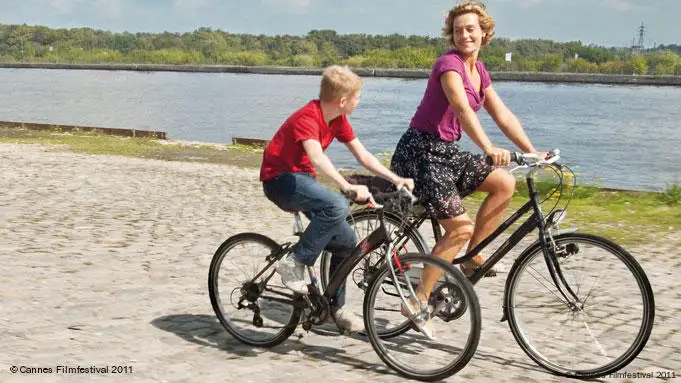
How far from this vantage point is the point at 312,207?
455 centimetres

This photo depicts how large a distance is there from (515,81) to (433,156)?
165848 mm

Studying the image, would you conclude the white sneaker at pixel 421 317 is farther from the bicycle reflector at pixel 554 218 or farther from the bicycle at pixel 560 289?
the bicycle reflector at pixel 554 218

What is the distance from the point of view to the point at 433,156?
475cm

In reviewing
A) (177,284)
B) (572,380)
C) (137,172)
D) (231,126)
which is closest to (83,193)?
(137,172)

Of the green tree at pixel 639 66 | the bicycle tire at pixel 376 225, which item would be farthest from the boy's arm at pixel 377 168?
the green tree at pixel 639 66

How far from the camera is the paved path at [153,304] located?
185 inches

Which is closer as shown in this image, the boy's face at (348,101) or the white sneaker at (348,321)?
the boy's face at (348,101)

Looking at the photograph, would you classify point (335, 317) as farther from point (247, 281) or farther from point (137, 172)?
point (137, 172)

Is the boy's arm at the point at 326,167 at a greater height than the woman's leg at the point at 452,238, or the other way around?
the boy's arm at the point at 326,167

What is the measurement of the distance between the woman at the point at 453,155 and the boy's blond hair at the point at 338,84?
0.50 m

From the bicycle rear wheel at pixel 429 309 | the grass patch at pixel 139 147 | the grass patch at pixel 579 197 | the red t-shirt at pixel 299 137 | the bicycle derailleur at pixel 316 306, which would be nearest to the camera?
the bicycle rear wheel at pixel 429 309

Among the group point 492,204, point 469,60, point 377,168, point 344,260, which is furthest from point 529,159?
point 344,260

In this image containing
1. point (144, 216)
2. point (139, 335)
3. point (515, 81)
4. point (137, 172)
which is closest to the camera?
point (139, 335)

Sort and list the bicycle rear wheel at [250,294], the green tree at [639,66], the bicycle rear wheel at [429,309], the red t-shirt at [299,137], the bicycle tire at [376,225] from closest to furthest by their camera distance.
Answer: the bicycle rear wheel at [429,309] < the red t-shirt at [299,137] < the bicycle rear wheel at [250,294] < the bicycle tire at [376,225] < the green tree at [639,66]
